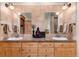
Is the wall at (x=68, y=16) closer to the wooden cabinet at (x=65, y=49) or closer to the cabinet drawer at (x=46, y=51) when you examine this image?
the wooden cabinet at (x=65, y=49)

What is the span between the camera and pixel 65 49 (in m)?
3.45

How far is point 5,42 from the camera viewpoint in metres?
3.43

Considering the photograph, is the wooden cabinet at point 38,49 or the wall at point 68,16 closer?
the wooden cabinet at point 38,49

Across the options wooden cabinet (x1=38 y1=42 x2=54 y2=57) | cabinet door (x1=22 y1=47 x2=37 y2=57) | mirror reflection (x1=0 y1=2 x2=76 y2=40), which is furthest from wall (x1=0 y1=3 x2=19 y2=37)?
wooden cabinet (x1=38 y1=42 x2=54 y2=57)

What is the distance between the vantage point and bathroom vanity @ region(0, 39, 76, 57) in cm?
342

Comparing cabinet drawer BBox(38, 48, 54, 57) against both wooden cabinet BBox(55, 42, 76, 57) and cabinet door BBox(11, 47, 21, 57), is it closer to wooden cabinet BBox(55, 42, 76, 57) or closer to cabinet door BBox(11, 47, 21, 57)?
wooden cabinet BBox(55, 42, 76, 57)

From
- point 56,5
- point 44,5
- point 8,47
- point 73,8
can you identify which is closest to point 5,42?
point 8,47

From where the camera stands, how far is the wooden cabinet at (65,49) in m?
3.42

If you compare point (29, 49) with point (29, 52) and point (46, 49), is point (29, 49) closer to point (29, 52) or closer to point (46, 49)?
point (29, 52)

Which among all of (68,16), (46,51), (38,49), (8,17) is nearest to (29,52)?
(38,49)

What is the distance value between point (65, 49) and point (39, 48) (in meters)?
0.59

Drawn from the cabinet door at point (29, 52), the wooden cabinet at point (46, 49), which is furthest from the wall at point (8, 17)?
the wooden cabinet at point (46, 49)

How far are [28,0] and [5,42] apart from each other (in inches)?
43.5

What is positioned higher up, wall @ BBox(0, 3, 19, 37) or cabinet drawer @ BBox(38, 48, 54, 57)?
wall @ BBox(0, 3, 19, 37)
